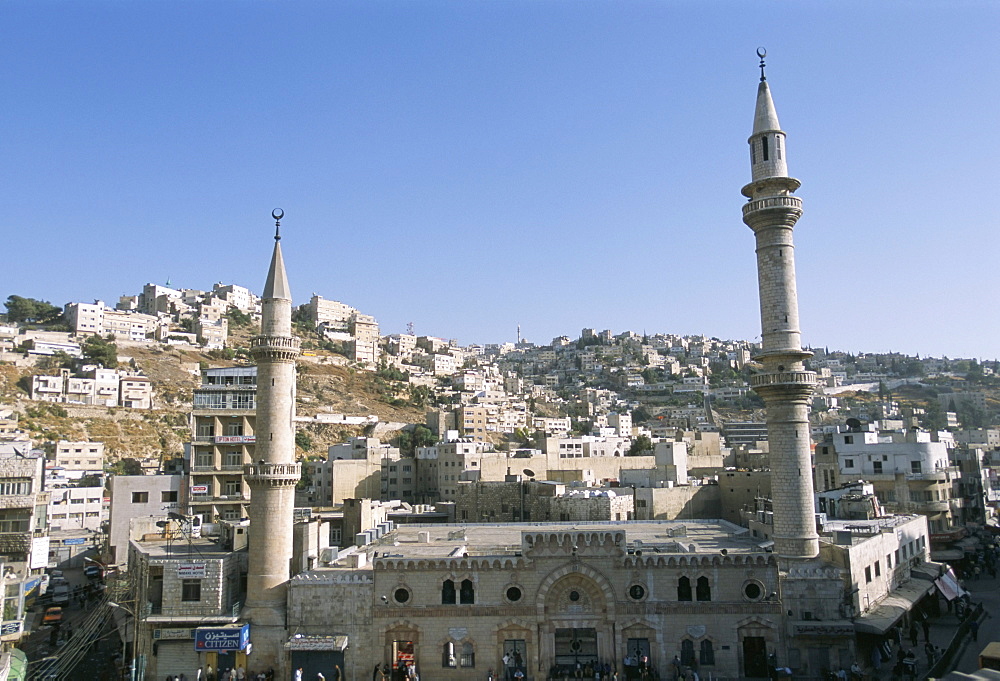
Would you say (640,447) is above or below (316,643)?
above

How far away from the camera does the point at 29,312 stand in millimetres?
131000

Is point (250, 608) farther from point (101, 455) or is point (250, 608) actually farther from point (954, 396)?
point (954, 396)

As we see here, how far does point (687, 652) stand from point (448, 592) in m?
8.10

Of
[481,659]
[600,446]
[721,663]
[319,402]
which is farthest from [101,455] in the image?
[721,663]

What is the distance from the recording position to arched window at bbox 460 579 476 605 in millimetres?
25734

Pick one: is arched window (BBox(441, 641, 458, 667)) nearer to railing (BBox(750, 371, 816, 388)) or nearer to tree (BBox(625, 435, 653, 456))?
railing (BBox(750, 371, 816, 388))

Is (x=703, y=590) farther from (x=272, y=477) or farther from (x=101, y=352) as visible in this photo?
(x=101, y=352)

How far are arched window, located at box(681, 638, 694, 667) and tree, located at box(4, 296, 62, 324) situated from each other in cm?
13395

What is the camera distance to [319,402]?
4818 inches

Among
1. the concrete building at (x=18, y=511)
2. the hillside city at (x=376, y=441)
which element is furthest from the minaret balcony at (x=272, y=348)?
the concrete building at (x=18, y=511)

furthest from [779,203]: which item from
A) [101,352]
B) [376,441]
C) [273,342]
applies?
[101,352]

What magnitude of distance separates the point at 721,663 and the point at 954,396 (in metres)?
170

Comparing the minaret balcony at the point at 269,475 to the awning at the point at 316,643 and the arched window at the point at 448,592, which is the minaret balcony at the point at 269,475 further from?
the arched window at the point at 448,592

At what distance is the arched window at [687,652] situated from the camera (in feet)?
82.7
